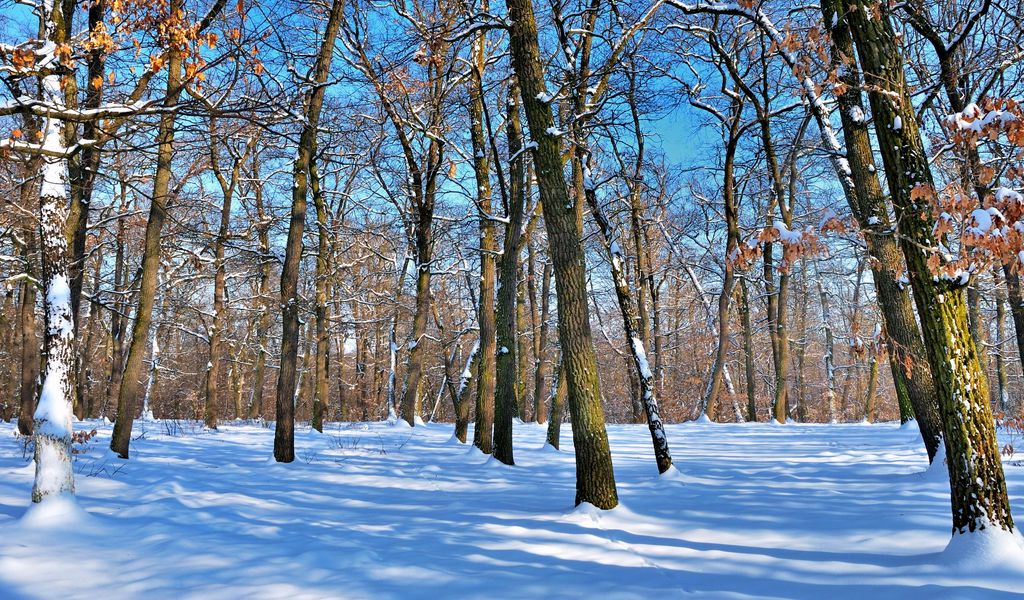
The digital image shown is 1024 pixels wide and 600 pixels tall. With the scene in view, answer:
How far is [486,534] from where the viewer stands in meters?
5.51

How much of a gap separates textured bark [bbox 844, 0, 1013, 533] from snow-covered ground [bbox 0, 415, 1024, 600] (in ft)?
1.42

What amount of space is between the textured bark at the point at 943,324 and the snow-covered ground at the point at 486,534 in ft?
1.42

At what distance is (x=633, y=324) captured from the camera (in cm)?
901

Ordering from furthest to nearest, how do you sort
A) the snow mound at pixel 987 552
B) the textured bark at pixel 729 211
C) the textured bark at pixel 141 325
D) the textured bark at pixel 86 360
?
1. the textured bark at pixel 86 360
2. the textured bark at pixel 729 211
3. the textured bark at pixel 141 325
4. the snow mound at pixel 987 552

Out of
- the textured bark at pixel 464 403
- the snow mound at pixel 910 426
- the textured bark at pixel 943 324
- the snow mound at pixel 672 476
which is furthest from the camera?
the textured bark at pixel 464 403

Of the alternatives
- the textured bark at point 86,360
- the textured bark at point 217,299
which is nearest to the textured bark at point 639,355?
the textured bark at point 217,299

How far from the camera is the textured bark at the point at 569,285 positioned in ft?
21.3

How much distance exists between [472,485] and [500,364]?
2.71 meters

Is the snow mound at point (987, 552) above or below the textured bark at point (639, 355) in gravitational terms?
below

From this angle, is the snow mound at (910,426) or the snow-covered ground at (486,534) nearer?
the snow-covered ground at (486,534)

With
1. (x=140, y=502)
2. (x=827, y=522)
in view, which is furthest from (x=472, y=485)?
(x=827, y=522)

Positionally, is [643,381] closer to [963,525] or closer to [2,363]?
[963,525]

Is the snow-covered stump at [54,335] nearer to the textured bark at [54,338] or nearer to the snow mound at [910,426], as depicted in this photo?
the textured bark at [54,338]

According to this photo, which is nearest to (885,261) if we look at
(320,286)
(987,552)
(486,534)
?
(987,552)
